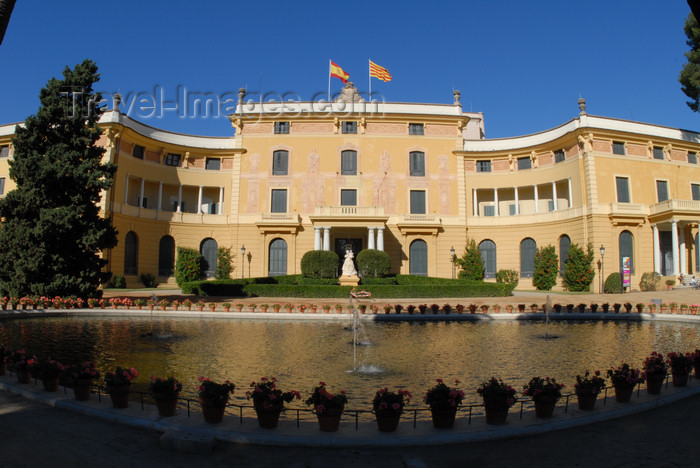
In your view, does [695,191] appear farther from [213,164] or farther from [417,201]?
[213,164]

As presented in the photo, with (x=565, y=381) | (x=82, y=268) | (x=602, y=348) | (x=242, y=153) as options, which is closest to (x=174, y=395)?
(x=565, y=381)

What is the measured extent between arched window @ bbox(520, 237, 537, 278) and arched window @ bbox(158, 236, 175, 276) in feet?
94.6

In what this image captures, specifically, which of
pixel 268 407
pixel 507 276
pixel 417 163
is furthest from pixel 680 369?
pixel 417 163

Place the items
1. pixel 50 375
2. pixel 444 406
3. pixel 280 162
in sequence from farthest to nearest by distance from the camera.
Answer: pixel 280 162 < pixel 50 375 < pixel 444 406

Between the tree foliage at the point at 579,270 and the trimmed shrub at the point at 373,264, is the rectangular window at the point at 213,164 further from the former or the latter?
the tree foliage at the point at 579,270

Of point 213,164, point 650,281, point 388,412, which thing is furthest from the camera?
point 213,164

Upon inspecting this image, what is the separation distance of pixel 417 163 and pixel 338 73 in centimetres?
1013

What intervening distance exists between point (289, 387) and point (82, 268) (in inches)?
→ 642

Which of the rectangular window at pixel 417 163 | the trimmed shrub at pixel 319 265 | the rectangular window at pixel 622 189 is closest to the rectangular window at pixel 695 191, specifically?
the rectangular window at pixel 622 189

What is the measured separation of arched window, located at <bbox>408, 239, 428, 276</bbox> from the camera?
1534 inches

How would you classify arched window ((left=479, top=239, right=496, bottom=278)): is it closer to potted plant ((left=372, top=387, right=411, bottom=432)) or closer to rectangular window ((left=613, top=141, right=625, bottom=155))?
rectangular window ((left=613, top=141, right=625, bottom=155))

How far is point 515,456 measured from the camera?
504 cm

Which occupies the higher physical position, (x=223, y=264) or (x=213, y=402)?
(x=223, y=264)

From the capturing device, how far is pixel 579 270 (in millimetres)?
33781
